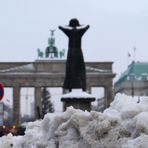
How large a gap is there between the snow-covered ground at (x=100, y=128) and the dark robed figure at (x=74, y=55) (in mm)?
11726

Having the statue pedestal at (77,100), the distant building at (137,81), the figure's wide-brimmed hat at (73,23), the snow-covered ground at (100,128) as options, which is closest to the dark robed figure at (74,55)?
the figure's wide-brimmed hat at (73,23)

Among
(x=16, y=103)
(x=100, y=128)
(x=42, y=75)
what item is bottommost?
(x=16, y=103)

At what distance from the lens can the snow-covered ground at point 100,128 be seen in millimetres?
5734

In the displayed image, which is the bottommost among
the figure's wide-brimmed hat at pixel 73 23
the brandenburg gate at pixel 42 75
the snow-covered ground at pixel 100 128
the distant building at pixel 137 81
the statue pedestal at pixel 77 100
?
the distant building at pixel 137 81

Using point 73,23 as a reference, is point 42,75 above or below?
below

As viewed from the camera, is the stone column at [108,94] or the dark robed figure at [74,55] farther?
the stone column at [108,94]

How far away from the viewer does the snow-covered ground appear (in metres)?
5.73

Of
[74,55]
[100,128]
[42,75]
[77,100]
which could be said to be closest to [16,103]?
[42,75]

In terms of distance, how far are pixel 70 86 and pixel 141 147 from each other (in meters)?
13.3

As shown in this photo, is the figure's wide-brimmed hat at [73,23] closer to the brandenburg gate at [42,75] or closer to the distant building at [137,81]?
the brandenburg gate at [42,75]

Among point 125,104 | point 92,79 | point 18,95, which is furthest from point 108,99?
point 125,104

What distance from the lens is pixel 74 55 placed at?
1898 cm

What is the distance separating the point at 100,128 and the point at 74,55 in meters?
13.1

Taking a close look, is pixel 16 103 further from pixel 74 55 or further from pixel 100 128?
pixel 100 128
